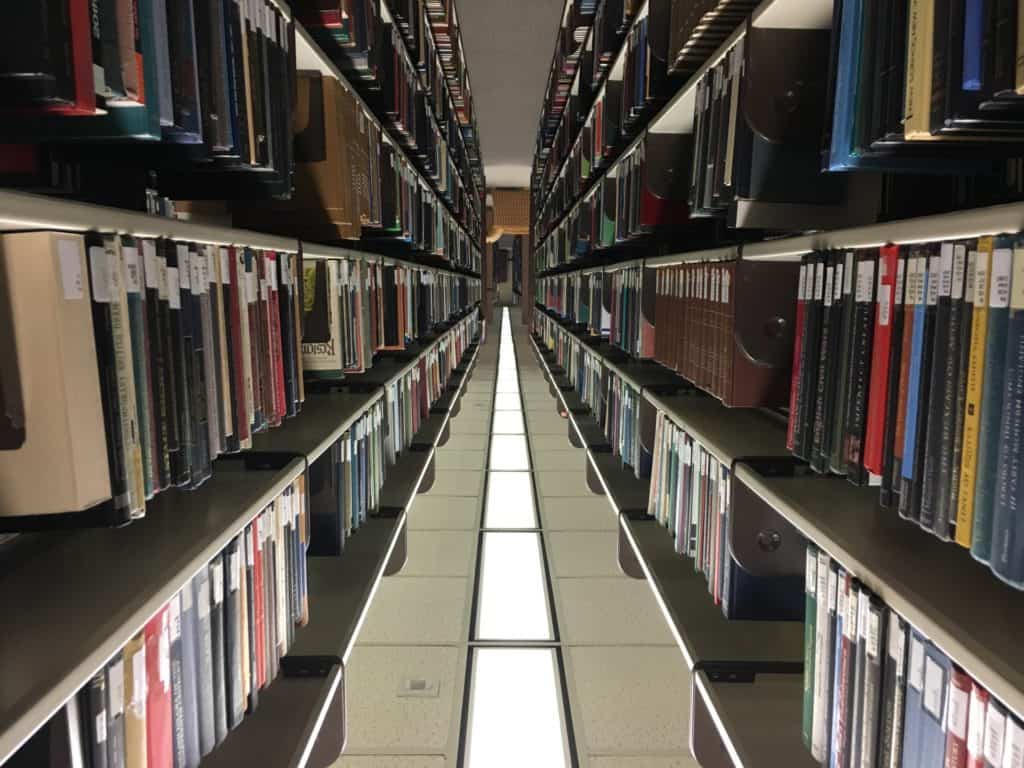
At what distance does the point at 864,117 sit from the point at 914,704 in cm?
78

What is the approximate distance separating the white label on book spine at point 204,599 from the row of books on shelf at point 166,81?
63 cm

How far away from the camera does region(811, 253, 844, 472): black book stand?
44.8 inches

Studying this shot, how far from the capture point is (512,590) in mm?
2684

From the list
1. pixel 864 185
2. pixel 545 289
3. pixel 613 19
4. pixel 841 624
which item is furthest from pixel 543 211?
pixel 841 624

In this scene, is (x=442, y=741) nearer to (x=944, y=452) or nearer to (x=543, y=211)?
(x=944, y=452)

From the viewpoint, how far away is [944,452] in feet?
2.80

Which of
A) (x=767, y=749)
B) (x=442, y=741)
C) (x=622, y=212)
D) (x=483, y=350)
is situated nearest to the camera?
(x=767, y=749)

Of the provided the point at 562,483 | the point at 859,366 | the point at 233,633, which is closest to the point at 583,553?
the point at 562,483

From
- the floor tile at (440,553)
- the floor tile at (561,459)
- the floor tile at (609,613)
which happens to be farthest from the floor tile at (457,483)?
the floor tile at (609,613)

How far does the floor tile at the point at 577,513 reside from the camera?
333 cm

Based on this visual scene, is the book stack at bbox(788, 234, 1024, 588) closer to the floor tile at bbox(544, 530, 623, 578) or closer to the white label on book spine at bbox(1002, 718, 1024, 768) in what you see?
the white label on book spine at bbox(1002, 718, 1024, 768)

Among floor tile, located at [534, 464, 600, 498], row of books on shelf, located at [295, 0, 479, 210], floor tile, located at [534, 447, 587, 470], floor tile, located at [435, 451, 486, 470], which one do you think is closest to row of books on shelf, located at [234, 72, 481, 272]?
row of books on shelf, located at [295, 0, 479, 210]

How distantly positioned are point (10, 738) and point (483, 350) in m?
10.3

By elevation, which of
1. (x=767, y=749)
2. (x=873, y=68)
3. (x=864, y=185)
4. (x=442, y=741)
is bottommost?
(x=442, y=741)
